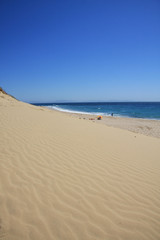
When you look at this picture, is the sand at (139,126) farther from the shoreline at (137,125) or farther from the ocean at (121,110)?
the ocean at (121,110)

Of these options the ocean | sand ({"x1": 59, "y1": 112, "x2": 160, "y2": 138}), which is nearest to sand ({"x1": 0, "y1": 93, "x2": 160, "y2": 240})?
sand ({"x1": 59, "y1": 112, "x2": 160, "y2": 138})

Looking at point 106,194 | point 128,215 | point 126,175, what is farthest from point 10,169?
point 126,175

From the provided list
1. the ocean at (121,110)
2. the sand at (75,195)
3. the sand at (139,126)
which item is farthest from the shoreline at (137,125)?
the sand at (75,195)

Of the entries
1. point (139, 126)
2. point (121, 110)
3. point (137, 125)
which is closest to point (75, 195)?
point (139, 126)

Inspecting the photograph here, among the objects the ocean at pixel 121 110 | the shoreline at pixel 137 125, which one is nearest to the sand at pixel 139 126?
the shoreline at pixel 137 125

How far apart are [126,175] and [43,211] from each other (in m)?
2.29

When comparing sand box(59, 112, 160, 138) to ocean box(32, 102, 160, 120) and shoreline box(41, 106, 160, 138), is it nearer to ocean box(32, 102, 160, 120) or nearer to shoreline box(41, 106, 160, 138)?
shoreline box(41, 106, 160, 138)

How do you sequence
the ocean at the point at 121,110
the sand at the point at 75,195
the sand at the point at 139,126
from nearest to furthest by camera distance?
the sand at the point at 75,195
the sand at the point at 139,126
the ocean at the point at 121,110

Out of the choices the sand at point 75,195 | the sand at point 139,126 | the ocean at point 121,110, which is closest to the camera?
the sand at point 75,195

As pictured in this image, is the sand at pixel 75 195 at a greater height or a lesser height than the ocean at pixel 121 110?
lesser

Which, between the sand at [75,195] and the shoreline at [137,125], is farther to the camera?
the shoreline at [137,125]

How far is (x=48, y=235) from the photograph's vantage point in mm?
1835

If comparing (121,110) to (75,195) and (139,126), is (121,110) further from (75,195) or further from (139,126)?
(75,195)

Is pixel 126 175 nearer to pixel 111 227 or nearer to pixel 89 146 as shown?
pixel 111 227
